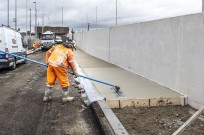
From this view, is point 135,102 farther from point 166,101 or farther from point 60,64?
point 60,64

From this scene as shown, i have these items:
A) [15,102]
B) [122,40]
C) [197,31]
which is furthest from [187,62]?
[122,40]

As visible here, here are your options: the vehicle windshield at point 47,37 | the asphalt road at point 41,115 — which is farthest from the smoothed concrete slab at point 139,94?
the vehicle windshield at point 47,37

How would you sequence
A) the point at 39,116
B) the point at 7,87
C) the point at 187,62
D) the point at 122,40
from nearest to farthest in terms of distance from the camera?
the point at 39,116 → the point at 187,62 → the point at 7,87 → the point at 122,40

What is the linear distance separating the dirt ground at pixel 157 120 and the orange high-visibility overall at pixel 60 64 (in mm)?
1987

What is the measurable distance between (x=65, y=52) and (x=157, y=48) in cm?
320

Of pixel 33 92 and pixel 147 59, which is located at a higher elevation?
pixel 147 59

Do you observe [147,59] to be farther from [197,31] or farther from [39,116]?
[39,116]

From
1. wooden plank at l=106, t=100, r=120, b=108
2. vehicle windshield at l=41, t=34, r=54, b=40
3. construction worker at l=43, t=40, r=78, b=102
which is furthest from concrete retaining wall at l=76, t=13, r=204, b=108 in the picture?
vehicle windshield at l=41, t=34, r=54, b=40

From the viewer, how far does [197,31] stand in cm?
752

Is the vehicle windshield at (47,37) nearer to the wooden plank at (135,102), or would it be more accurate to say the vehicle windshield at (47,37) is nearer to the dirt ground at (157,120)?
the wooden plank at (135,102)

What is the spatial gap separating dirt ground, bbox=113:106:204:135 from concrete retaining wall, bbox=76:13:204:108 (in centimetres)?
60

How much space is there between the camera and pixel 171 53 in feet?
30.3

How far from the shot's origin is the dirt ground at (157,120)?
19.3 feet

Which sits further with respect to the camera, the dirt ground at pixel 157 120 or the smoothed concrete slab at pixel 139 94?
the smoothed concrete slab at pixel 139 94
